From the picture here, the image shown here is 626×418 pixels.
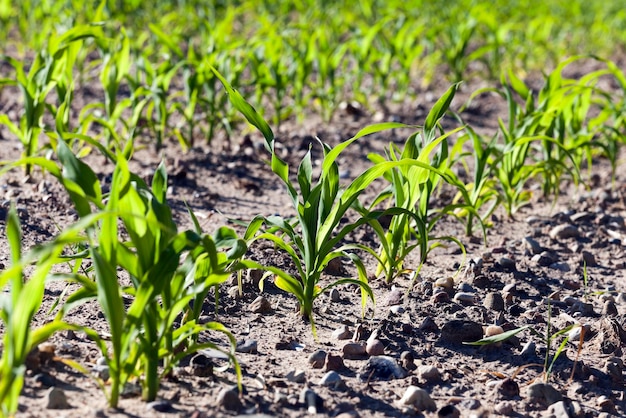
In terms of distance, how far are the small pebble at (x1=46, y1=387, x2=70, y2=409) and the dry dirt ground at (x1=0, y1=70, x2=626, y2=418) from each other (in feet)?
0.06

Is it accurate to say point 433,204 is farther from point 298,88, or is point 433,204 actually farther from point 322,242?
point 322,242

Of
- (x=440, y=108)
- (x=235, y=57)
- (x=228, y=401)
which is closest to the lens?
(x=228, y=401)

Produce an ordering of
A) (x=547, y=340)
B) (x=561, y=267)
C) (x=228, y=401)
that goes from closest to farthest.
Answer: (x=228, y=401) < (x=547, y=340) < (x=561, y=267)

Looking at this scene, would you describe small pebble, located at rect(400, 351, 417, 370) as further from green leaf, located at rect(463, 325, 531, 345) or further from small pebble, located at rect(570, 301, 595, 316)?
small pebble, located at rect(570, 301, 595, 316)

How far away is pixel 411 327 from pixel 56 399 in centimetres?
115

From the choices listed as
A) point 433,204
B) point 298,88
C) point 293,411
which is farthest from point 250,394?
point 298,88

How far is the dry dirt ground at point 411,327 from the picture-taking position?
7.30ft

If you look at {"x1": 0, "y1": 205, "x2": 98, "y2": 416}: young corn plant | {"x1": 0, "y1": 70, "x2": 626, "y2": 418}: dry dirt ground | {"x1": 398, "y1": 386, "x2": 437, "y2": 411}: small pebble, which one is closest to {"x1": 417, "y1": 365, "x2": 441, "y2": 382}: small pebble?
{"x1": 0, "y1": 70, "x2": 626, "y2": 418}: dry dirt ground

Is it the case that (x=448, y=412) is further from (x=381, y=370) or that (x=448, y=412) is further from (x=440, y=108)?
(x=440, y=108)

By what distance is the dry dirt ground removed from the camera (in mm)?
2225

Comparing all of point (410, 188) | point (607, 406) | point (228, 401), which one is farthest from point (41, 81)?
point (607, 406)

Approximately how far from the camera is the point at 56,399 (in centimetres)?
204

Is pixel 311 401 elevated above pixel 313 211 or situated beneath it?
situated beneath

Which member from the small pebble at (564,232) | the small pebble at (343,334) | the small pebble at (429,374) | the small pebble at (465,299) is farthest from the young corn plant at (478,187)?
the small pebble at (429,374)
